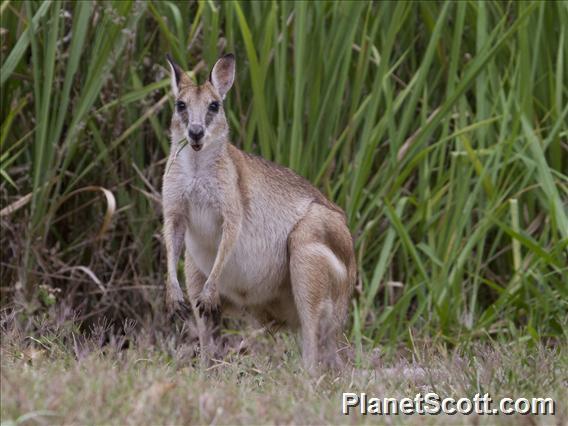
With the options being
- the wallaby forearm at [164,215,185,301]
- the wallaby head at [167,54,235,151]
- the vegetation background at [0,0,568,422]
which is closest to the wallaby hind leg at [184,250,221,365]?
the wallaby forearm at [164,215,185,301]

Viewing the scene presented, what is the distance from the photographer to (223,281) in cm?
503

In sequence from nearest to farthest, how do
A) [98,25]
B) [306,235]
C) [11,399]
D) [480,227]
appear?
[11,399] → [306,235] → [480,227] → [98,25]

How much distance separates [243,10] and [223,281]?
1926 mm

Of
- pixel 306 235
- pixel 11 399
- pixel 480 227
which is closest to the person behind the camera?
pixel 11 399

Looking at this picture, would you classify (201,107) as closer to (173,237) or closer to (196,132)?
(196,132)

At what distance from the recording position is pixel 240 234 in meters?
5.03

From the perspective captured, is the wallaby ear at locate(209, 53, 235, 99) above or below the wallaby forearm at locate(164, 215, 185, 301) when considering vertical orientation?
above

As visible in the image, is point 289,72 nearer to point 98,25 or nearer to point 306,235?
point 98,25

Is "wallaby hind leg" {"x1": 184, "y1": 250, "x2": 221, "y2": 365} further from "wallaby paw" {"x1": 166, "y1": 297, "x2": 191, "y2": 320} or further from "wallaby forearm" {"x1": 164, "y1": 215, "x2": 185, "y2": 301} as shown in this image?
"wallaby forearm" {"x1": 164, "y1": 215, "x2": 185, "y2": 301}

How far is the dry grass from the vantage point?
117 inches

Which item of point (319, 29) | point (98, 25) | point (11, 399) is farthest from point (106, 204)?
point (11, 399)

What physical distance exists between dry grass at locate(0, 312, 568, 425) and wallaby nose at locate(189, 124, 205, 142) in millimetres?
846

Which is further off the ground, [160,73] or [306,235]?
[160,73]

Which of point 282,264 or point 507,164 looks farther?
point 507,164
